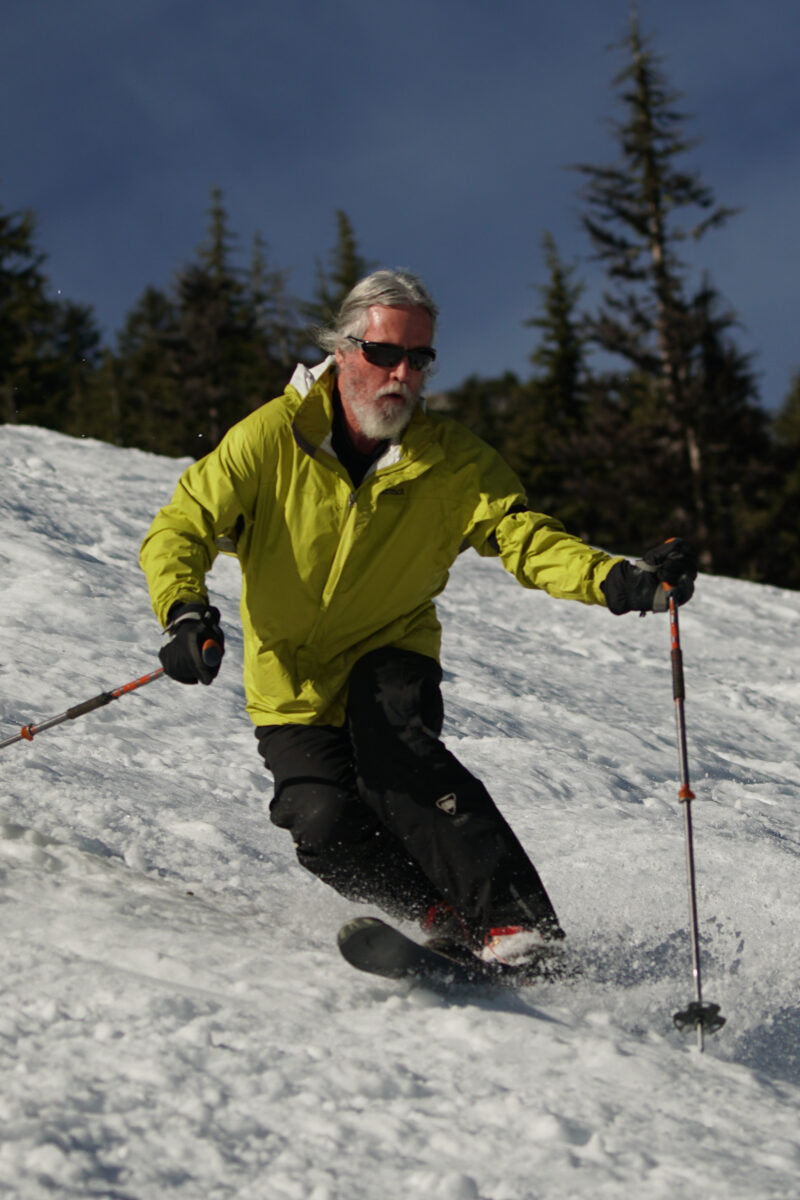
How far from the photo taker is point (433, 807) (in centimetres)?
311

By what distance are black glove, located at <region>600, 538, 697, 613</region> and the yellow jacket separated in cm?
8

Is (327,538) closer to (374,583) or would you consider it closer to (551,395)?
(374,583)

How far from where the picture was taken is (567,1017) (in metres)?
2.78

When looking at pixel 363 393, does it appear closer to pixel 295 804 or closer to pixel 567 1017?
pixel 295 804

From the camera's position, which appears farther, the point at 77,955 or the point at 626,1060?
the point at 77,955

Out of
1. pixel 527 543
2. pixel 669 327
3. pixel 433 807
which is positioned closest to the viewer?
pixel 433 807

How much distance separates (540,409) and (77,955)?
31692 mm

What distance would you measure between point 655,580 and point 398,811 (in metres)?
1.01

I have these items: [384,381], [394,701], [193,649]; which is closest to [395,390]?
[384,381]

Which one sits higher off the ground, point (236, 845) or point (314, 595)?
point (314, 595)

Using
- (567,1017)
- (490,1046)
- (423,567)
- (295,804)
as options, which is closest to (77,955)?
(295,804)

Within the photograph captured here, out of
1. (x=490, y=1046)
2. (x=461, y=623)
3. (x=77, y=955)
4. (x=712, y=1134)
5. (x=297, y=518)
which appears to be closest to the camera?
(x=712, y=1134)

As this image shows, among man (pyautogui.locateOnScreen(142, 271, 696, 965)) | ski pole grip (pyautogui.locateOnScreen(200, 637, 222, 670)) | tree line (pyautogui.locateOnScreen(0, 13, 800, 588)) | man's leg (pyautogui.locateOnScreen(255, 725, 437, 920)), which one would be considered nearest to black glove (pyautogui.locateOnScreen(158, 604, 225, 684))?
ski pole grip (pyautogui.locateOnScreen(200, 637, 222, 670))

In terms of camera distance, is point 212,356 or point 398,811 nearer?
point 398,811
